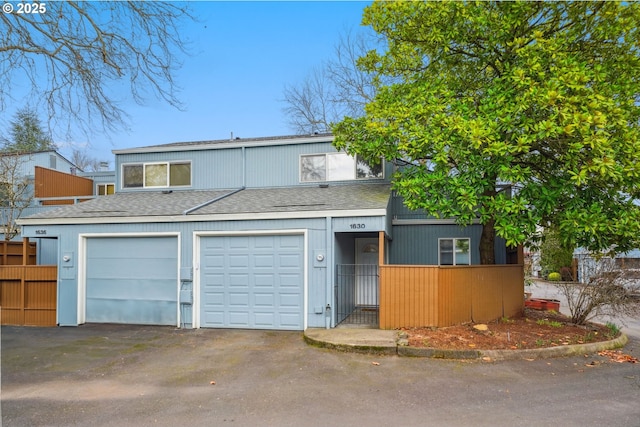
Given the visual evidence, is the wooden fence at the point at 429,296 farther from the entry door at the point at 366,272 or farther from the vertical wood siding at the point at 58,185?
the vertical wood siding at the point at 58,185

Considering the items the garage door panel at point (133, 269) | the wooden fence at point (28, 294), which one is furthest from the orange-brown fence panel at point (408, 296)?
the wooden fence at point (28, 294)

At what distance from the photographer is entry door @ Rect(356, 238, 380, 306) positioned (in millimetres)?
12648

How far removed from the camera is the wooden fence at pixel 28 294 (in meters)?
11.1

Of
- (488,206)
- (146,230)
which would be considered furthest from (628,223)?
(146,230)

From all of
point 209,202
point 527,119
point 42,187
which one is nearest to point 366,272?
point 209,202

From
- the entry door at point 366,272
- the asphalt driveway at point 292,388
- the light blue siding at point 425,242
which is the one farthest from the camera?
the entry door at point 366,272

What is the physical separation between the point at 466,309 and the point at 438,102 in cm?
472

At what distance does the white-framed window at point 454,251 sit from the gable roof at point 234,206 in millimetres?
2595

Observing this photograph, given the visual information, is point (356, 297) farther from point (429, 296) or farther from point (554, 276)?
point (554, 276)

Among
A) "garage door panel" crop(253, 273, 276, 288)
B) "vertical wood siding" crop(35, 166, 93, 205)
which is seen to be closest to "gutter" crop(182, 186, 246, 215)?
"garage door panel" crop(253, 273, 276, 288)

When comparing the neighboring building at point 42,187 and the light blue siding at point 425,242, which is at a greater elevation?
the neighboring building at point 42,187

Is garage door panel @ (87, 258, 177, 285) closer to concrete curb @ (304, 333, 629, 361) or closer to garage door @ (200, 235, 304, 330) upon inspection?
garage door @ (200, 235, 304, 330)

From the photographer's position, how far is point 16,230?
54.4 feet

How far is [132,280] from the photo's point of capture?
35.2ft
